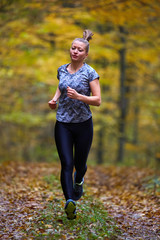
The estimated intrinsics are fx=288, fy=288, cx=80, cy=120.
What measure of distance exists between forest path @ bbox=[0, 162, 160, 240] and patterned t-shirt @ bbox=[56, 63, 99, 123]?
156cm

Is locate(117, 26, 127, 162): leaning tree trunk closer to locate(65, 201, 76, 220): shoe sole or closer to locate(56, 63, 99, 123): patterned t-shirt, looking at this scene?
locate(56, 63, 99, 123): patterned t-shirt

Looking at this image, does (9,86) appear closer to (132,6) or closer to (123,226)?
(132,6)

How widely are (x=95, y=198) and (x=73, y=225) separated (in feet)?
6.46

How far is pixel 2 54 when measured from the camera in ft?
30.7

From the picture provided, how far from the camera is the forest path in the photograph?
158 inches

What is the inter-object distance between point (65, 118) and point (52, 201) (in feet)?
6.14

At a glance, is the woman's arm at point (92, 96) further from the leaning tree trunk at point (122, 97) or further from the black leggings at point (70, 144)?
the leaning tree trunk at point (122, 97)

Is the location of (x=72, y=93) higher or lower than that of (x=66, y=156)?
higher

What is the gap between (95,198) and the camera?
5.84 m


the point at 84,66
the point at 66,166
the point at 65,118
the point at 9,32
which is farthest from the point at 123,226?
the point at 9,32

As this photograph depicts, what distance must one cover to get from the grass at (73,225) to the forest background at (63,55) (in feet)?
16.1

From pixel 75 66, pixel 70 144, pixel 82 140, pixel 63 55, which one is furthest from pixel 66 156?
pixel 63 55

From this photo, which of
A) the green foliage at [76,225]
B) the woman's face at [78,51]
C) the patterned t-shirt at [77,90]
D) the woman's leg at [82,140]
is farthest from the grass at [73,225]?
the woman's face at [78,51]

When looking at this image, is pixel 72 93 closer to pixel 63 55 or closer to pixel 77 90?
pixel 77 90
